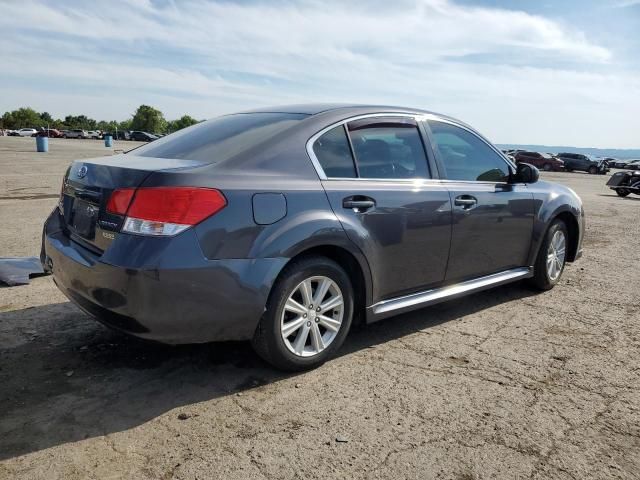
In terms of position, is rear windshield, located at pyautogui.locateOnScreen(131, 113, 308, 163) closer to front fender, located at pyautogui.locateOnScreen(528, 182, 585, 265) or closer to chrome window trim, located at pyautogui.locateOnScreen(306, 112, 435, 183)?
chrome window trim, located at pyautogui.locateOnScreen(306, 112, 435, 183)

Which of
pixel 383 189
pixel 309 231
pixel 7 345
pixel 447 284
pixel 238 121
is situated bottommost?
pixel 7 345

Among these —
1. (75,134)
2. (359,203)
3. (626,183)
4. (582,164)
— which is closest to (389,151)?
(359,203)

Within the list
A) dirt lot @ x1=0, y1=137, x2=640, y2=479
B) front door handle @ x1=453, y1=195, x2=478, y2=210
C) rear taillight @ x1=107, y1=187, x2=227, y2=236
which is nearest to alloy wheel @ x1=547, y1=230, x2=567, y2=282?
dirt lot @ x1=0, y1=137, x2=640, y2=479

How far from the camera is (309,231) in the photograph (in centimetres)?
317

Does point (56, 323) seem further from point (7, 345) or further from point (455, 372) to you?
point (455, 372)

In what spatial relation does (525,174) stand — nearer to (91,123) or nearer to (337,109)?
(337,109)

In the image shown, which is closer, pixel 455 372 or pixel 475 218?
pixel 455 372

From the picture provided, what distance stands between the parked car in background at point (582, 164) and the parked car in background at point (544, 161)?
109 centimetres

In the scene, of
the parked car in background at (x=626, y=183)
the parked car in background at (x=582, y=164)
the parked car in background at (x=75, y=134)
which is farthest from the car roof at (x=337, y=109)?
the parked car in background at (x=75, y=134)

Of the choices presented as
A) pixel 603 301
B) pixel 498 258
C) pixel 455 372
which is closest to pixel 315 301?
pixel 455 372

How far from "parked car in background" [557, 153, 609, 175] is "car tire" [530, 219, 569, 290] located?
4403cm

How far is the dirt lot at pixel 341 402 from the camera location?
249cm

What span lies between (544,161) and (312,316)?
45906 mm

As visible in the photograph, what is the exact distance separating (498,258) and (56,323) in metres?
3.58
